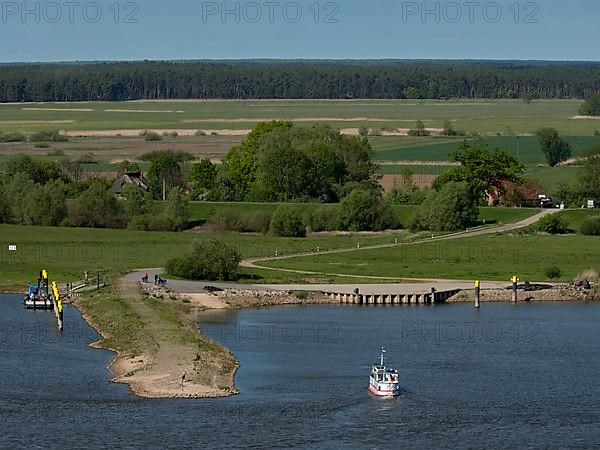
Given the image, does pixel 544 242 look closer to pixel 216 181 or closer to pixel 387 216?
pixel 387 216

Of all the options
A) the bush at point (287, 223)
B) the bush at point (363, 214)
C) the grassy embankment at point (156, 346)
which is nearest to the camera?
the grassy embankment at point (156, 346)

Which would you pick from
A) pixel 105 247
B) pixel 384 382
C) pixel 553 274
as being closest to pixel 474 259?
pixel 553 274

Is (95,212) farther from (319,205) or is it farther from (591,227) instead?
(591,227)

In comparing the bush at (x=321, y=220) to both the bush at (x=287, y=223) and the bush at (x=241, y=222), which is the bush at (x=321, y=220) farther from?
the bush at (x=241, y=222)

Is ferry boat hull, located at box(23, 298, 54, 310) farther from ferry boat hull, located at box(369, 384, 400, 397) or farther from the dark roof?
the dark roof

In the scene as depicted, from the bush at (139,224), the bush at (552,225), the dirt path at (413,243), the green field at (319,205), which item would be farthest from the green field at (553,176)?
the bush at (139,224)

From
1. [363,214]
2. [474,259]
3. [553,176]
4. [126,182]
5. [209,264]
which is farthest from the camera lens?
[553,176]

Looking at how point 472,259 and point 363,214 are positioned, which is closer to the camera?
point 472,259
